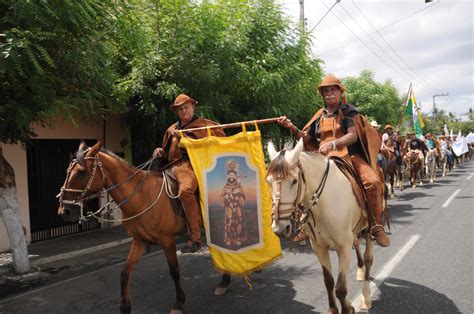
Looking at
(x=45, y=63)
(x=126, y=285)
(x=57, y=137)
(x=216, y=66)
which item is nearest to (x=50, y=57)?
(x=45, y=63)

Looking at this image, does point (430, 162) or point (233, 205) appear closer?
point (233, 205)

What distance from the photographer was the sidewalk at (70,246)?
25.7ft

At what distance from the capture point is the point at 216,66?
27.8ft

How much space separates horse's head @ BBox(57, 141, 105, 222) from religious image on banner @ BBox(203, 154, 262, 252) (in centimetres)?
141

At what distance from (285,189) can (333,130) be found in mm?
1520

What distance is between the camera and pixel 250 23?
953cm

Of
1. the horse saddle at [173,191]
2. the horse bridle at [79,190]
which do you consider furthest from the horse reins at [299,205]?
the horse bridle at [79,190]

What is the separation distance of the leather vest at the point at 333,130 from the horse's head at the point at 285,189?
125 cm

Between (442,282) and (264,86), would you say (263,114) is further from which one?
(442,282)

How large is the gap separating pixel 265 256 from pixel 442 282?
8.77 ft

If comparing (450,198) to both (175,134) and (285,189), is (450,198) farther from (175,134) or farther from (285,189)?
(285,189)

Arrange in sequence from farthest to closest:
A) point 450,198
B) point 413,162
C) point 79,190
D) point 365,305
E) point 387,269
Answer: point 413,162 < point 450,198 < point 387,269 < point 365,305 < point 79,190

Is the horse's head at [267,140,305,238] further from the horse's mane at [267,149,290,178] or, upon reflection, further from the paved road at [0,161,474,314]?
the paved road at [0,161,474,314]

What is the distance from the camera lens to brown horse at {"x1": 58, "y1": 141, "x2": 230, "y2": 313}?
14.2ft
